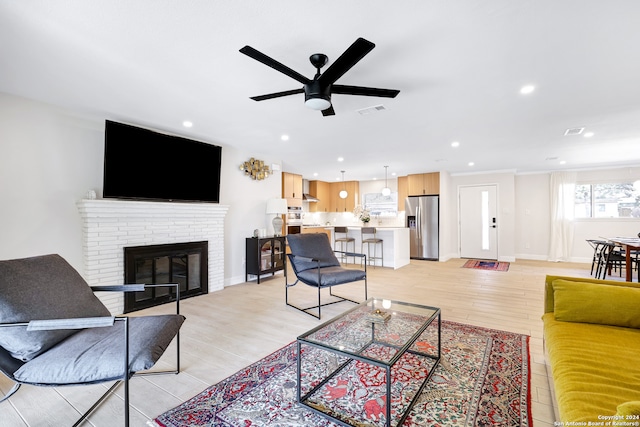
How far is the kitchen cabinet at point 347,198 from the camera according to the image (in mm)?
9219

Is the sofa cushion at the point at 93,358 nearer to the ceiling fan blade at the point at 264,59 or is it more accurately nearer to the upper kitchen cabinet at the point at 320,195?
the ceiling fan blade at the point at 264,59

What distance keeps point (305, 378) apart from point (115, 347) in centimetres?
119

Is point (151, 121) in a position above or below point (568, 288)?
above

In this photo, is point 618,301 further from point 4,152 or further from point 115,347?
point 4,152

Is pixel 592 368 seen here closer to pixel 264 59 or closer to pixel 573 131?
pixel 264 59

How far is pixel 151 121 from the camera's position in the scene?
362 centimetres

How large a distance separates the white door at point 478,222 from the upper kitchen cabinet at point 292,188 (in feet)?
14.7

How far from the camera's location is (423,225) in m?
7.80

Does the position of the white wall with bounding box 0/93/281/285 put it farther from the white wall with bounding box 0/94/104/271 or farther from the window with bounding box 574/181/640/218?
the window with bounding box 574/181/640/218

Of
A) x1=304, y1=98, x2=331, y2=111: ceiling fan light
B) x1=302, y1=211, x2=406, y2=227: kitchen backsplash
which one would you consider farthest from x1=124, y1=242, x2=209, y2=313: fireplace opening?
x1=302, y1=211, x2=406, y2=227: kitchen backsplash

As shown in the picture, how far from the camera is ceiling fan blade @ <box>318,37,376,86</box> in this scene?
1646 millimetres

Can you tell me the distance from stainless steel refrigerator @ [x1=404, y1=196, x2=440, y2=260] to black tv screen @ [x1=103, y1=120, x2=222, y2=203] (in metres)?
5.44

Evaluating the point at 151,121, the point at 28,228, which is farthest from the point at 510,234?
the point at 28,228

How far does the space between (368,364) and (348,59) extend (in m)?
2.00
